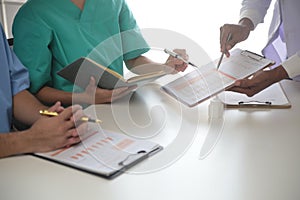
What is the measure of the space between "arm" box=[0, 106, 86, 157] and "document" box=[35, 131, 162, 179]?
0.06 ft

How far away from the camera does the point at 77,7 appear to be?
1.33 m

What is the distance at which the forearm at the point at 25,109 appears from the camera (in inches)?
44.7

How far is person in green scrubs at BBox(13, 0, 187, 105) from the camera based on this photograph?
1.25 metres

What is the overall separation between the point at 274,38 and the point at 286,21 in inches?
4.6

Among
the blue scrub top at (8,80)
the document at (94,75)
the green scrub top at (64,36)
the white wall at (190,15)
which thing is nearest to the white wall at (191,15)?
the white wall at (190,15)

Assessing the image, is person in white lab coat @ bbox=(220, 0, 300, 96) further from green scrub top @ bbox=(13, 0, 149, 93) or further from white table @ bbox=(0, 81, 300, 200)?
green scrub top @ bbox=(13, 0, 149, 93)

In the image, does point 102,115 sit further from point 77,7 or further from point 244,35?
point 244,35

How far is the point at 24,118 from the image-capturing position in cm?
114

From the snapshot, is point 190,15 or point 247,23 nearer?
point 247,23

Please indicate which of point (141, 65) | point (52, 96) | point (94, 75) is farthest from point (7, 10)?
point (94, 75)

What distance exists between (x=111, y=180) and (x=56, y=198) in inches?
4.7

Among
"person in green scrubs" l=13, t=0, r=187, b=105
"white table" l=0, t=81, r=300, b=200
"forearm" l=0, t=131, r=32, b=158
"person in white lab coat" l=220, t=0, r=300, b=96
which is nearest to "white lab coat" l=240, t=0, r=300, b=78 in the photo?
"person in white lab coat" l=220, t=0, r=300, b=96

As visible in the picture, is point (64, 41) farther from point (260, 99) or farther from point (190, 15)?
point (190, 15)

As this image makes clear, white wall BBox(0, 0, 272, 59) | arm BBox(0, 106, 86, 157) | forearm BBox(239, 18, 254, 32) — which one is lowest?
white wall BBox(0, 0, 272, 59)
